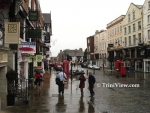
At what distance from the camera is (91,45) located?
8975cm

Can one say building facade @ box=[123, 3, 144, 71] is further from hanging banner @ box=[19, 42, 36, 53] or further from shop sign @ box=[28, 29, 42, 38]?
hanging banner @ box=[19, 42, 36, 53]

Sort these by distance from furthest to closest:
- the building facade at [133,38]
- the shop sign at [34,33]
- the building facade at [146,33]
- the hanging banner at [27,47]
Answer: the building facade at [133,38] < the building facade at [146,33] < the shop sign at [34,33] < the hanging banner at [27,47]

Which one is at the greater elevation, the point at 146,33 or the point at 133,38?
the point at 146,33

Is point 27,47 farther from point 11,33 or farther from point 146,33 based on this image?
point 146,33

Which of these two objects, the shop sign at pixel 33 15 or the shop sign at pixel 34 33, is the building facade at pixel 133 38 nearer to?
the shop sign at pixel 33 15

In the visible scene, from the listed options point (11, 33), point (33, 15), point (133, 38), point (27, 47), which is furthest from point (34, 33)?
point (133, 38)

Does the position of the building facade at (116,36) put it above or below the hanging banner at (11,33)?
above

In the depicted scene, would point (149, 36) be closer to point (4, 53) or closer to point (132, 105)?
point (132, 105)

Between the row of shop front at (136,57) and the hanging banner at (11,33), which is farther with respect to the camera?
the row of shop front at (136,57)

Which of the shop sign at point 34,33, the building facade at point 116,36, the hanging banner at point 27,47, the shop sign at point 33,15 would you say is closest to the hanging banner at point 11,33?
the hanging banner at point 27,47

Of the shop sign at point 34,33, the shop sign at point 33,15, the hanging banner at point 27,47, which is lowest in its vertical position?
the hanging banner at point 27,47

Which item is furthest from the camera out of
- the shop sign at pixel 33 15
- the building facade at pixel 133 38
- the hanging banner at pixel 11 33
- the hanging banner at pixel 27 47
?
the building facade at pixel 133 38

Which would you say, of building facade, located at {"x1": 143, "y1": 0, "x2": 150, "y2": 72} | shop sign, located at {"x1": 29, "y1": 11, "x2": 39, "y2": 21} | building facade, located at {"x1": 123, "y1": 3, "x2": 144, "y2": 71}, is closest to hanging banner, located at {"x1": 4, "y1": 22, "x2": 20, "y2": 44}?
shop sign, located at {"x1": 29, "y1": 11, "x2": 39, "y2": 21}

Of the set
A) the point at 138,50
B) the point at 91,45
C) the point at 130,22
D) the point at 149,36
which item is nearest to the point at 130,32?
the point at 130,22
